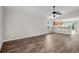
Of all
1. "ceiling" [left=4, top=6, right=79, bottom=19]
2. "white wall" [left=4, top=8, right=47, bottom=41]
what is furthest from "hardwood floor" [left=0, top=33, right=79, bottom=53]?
"ceiling" [left=4, top=6, right=79, bottom=19]

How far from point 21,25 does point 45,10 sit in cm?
66

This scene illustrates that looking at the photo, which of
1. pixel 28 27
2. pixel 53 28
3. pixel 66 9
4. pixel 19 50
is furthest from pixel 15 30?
pixel 66 9

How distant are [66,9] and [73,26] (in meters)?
0.45

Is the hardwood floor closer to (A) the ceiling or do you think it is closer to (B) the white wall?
(B) the white wall

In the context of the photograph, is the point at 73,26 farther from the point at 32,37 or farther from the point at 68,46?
the point at 32,37

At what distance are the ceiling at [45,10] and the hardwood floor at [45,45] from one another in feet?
1.73

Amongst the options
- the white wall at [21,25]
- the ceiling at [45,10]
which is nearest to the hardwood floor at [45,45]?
the white wall at [21,25]

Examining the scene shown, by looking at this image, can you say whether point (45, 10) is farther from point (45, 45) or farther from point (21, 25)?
point (45, 45)

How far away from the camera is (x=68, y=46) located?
2.05m

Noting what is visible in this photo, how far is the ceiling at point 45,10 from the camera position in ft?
6.61

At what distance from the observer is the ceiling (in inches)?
79.4

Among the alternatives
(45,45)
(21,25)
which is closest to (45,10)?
(21,25)

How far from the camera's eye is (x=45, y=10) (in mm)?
2094

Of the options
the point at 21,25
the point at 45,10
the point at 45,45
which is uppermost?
the point at 45,10
